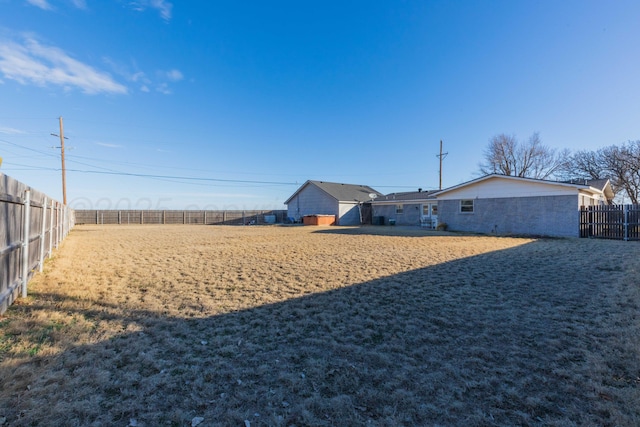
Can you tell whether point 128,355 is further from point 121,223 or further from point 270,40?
point 121,223

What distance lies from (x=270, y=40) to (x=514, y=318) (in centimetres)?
1661

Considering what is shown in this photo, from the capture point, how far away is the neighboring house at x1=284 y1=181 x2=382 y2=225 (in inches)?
1106

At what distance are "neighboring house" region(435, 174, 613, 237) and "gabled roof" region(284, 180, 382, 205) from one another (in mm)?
10892

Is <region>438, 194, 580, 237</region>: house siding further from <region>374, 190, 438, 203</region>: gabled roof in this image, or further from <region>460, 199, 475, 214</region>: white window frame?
<region>374, 190, 438, 203</region>: gabled roof

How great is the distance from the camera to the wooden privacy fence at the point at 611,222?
12695mm

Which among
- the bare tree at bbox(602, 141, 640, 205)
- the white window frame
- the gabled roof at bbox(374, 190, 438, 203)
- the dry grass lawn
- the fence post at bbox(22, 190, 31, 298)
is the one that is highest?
the bare tree at bbox(602, 141, 640, 205)

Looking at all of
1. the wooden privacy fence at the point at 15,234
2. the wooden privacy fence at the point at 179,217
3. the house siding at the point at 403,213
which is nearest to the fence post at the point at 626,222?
the house siding at the point at 403,213

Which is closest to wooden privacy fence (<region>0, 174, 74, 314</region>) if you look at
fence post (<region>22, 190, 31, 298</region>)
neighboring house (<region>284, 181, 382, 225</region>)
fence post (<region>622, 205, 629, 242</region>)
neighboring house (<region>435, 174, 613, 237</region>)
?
fence post (<region>22, 190, 31, 298</region>)

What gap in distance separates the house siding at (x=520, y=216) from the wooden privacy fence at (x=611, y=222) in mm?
432

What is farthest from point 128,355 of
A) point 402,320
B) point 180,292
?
point 402,320

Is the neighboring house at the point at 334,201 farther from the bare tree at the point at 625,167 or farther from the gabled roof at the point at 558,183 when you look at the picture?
the bare tree at the point at 625,167

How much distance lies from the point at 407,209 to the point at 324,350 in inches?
939

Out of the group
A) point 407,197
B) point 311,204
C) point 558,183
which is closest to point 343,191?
point 311,204

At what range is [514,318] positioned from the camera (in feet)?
13.0
